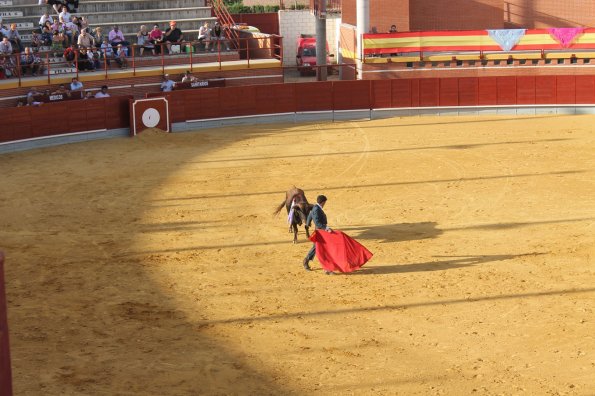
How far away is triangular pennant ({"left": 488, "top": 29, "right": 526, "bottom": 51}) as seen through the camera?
3356cm

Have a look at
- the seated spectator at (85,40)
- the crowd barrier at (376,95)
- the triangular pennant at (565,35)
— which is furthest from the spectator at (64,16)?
the triangular pennant at (565,35)

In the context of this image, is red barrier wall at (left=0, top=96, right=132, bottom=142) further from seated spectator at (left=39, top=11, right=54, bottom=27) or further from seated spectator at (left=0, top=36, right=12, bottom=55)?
seated spectator at (left=39, top=11, right=54, bottom=27)

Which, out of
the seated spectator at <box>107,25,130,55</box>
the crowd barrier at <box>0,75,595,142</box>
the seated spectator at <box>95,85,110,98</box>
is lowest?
the crowd barrier at <box>0,75,595,142</box>

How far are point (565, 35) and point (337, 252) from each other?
67.3 ft

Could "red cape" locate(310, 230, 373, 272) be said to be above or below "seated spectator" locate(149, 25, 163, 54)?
below

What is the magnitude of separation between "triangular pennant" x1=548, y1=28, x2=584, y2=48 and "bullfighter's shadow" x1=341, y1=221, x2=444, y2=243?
667 inches

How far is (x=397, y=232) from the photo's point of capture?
1827 centimetres

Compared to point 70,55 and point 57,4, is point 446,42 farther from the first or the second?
point 57,4

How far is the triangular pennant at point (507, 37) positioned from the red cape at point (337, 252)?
64.7 feet

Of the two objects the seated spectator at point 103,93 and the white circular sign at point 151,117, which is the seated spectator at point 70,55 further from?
the white circular sign at point 151,117

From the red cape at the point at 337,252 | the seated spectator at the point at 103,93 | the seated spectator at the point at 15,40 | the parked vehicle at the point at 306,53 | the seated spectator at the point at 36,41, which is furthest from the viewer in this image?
the parked vehicle at the point at 306,53

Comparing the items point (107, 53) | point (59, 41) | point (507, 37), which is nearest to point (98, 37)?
point (107, 53)

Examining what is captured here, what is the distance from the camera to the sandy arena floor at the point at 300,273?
12031 millimetres

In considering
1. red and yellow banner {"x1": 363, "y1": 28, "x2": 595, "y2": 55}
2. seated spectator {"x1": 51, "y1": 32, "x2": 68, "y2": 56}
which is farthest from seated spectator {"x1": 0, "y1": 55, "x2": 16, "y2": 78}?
red and yellow banner {"x1": 363, "y1": 28, "x2": 595, "y2": 55}
